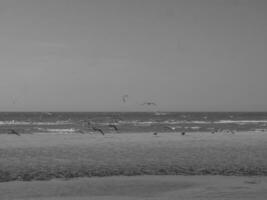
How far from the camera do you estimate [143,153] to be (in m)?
26.3

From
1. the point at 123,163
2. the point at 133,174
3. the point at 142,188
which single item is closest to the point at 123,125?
the point at 123,163

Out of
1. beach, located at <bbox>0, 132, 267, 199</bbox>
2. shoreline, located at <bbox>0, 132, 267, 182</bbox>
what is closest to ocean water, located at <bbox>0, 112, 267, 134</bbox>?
shoreline, located at <bbox>0, 132, 267, 182</bbox>

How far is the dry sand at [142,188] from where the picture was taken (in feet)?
46.4

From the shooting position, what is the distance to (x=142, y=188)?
1552 centimetres

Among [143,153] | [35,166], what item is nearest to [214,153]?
[143,153]

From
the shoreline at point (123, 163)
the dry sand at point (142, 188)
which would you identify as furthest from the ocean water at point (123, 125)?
the dry sand at point (142, 188)

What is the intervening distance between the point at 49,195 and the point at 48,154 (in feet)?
37.5

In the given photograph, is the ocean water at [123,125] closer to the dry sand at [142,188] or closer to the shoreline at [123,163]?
the shoreline at [123,163]

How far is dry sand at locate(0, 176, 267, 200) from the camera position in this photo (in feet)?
46.4

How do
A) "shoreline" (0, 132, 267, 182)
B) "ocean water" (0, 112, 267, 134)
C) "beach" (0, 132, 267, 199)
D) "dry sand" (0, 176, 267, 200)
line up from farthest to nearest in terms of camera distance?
"ocean water" (0, 112, 267, 134) → "shoreline" (0, 132, 267, 182) → "beach" (0, 132, 267, 199) → "dry sand" (0, 176, 267, 200)

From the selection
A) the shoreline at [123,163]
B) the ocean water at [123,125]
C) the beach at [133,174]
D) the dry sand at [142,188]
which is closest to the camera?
the dry sand at [142,188]

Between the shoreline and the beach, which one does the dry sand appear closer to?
the beach

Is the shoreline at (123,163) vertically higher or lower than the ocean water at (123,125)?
higher

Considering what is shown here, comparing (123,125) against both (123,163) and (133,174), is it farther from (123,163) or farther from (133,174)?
(133,174)
